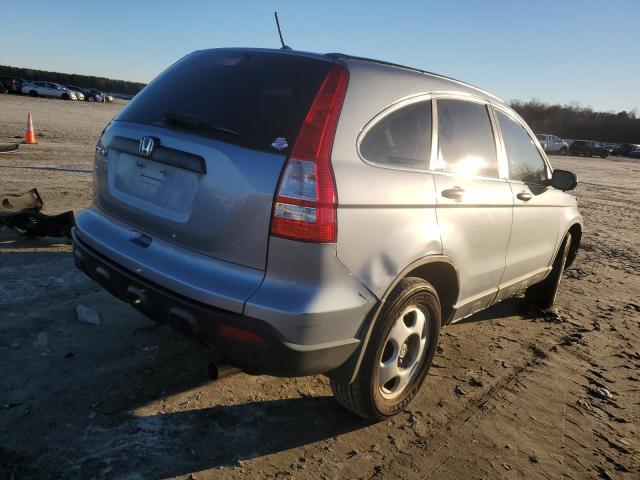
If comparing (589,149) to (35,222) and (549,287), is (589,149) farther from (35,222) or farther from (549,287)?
(35,222)

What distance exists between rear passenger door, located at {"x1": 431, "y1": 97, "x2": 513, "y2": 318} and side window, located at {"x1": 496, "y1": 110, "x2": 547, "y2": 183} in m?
0.26

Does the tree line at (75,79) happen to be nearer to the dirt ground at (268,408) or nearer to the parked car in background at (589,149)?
the parked car in background at (589,149)

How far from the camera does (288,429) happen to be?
2785 millimetres

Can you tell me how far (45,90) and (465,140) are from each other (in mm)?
52099

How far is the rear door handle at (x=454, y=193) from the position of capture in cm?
290

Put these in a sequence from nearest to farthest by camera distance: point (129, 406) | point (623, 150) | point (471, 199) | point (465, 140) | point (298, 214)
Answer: point (298, 214), point (129, 406), point (471, 199), point (465, 140), point (623, 150)

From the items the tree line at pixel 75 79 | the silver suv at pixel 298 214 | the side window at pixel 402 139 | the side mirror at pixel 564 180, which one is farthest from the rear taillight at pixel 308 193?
the tree line at pixel 75 79

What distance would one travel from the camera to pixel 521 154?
4.11 m

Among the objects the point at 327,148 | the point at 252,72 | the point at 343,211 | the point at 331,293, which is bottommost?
the point at 331,293

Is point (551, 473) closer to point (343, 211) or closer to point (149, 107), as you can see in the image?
point (343, 211)

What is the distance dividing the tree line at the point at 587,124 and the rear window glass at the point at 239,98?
7814 centimetres

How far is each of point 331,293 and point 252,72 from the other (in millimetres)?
1230

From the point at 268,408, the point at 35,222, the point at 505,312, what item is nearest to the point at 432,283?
the point at 268,408

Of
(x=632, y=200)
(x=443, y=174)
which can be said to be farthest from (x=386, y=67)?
(x=632, y=200)
